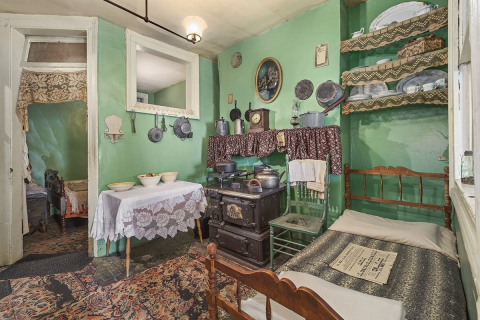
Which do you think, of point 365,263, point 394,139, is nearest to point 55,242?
point 365,263

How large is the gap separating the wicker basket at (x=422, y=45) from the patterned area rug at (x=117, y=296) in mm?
2942

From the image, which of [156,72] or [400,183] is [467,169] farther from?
[156,72]

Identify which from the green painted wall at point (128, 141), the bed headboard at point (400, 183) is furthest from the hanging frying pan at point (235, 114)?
the bed headboard at point (400, 183)

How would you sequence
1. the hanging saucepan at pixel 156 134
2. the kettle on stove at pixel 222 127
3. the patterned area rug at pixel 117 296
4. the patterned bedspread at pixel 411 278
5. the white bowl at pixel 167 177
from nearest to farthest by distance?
the patterned bedspread at pixel 411 278 → the patterned area rug at pixel 117 296 → the white bowl at pixel 167 177 → the hanging saucepan at pixel 156 134 → the kettle on stove at pixel 222 127

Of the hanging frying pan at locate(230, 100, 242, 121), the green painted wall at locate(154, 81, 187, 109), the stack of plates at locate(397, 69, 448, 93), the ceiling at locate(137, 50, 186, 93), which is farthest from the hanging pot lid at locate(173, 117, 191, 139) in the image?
the stack of plates at locate(397, 69, 448, 93)

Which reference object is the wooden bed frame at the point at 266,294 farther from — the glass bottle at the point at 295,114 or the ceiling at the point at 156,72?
the ceiling at the point at 156,72

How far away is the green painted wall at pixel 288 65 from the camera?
267 cm

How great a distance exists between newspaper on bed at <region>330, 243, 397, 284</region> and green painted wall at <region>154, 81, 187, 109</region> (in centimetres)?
490

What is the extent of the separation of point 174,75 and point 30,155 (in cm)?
361

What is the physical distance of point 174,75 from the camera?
5.32 metres

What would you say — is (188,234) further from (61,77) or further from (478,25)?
(478,25)

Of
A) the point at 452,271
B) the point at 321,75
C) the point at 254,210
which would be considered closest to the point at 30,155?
the point at 254,210

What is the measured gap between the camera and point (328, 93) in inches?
103

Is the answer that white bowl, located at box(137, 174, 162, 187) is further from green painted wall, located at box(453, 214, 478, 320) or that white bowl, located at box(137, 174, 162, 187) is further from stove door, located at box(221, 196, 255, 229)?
green painted wall, located at box(453, 214, 478, 320)
